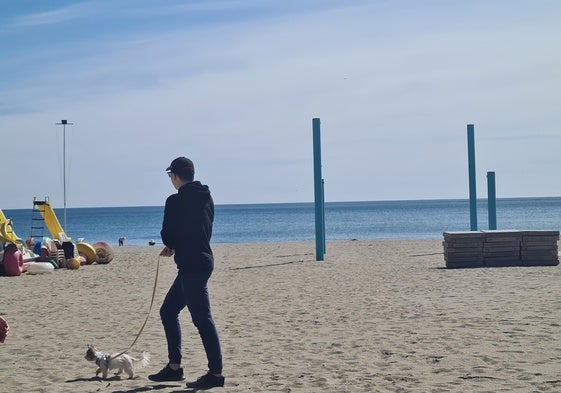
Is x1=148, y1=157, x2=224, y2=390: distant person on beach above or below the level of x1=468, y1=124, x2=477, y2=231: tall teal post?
below

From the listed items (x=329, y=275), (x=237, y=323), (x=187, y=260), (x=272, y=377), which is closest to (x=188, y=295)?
(x=187, y=260)

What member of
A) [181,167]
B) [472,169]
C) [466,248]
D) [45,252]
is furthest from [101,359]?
[472,169]

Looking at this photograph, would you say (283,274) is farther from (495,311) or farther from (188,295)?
(188,295)

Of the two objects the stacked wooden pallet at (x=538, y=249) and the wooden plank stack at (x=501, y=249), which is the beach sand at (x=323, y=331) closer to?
the wooden plank stack at (x=501, y=249)

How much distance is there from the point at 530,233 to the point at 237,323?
1017 centimetres

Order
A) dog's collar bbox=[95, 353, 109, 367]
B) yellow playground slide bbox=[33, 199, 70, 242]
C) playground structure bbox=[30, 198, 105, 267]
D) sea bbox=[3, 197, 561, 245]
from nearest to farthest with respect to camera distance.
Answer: dog's collar bbox=[95, 353, 109, 367]
playground structure bbox=[30, 198, 105, 267]
yellow playground slide bbox=[33, 199, 70, 242]
sea bbox=[3, 197, 561, 245]

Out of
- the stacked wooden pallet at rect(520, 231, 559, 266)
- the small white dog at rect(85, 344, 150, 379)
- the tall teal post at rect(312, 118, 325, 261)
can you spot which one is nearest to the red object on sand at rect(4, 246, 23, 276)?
the tall teal post at rect(312, 118, 325, 261)

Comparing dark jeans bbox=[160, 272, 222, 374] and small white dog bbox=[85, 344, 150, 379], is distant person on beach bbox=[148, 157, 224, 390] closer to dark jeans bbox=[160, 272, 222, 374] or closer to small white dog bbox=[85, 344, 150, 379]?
dark jeans bbox=[160, 272, 222, 374]

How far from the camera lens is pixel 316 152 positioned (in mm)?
24109

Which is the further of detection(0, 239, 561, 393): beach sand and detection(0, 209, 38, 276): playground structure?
detection(0, 209, 38, 276): playground structure

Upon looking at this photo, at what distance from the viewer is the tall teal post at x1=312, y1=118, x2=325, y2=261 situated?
77.6ft

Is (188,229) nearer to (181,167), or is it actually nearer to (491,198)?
(181,167)

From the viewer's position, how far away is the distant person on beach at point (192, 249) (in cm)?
676

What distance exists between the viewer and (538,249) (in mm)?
18781
